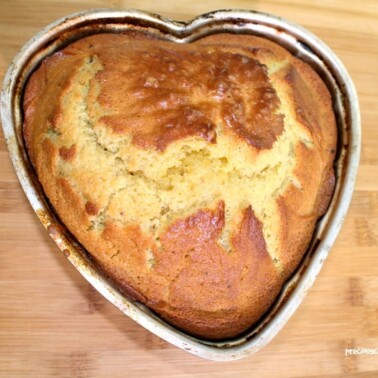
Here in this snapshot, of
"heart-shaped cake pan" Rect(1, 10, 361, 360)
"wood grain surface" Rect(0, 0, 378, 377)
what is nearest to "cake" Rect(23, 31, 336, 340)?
"heart-shaped cake pan" Rect(1, 10, 361, 360)

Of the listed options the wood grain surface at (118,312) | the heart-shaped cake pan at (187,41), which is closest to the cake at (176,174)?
the heart-shaped cake pan at (187,41)

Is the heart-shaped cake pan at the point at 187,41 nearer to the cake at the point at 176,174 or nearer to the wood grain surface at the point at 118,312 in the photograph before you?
the cake at the point at 176,174

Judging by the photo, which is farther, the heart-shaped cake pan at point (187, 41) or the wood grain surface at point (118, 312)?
the wood grain surface at point (118, 312)

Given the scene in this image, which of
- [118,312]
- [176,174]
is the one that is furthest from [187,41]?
[118,312]

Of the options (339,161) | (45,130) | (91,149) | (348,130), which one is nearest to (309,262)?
(339,161)

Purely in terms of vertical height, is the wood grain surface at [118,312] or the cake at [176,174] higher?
the cake at [176,174]

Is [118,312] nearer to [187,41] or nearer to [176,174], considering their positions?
[176,174]

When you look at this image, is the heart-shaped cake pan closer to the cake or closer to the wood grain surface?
the cake
